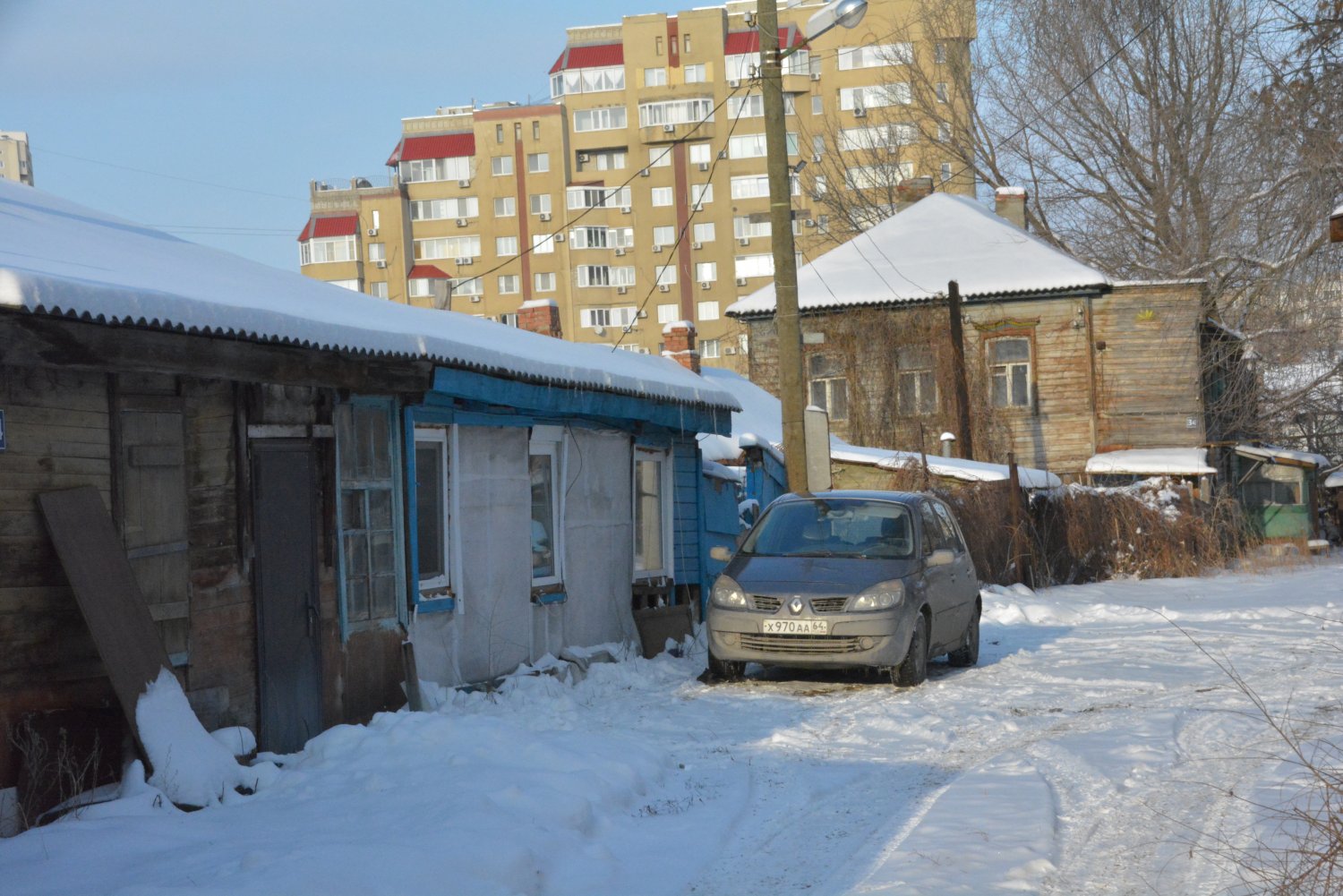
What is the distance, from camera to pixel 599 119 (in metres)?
79.0

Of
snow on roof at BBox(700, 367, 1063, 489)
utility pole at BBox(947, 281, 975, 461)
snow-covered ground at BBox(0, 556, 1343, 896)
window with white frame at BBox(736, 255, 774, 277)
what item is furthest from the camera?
window with white frame at BBox(736, 255, 774, 277)

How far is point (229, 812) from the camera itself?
7215 mm

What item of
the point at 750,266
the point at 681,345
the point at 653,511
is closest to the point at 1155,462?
the point at 681,345

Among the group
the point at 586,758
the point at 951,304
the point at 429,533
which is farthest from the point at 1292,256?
the point at 586,758

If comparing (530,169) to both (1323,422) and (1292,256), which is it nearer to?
(1323,422)

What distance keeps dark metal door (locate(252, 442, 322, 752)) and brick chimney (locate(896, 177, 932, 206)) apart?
33.7m

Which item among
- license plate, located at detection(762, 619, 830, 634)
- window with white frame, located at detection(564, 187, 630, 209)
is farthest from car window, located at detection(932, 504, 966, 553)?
window with white frame, located at detection(564, 187, 630, 209)

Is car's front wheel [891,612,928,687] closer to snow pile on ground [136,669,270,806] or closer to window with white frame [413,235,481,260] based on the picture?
snow pile on ground [136,669,270,806]

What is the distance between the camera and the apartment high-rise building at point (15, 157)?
21.3 m

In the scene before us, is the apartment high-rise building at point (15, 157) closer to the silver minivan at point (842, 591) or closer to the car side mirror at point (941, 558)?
the silver minivan at point (842, 591)

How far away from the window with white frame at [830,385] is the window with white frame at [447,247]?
4769 cm

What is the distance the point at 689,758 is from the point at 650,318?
69.9m

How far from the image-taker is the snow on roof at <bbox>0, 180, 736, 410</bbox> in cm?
708

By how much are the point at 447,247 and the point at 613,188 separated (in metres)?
10.7
